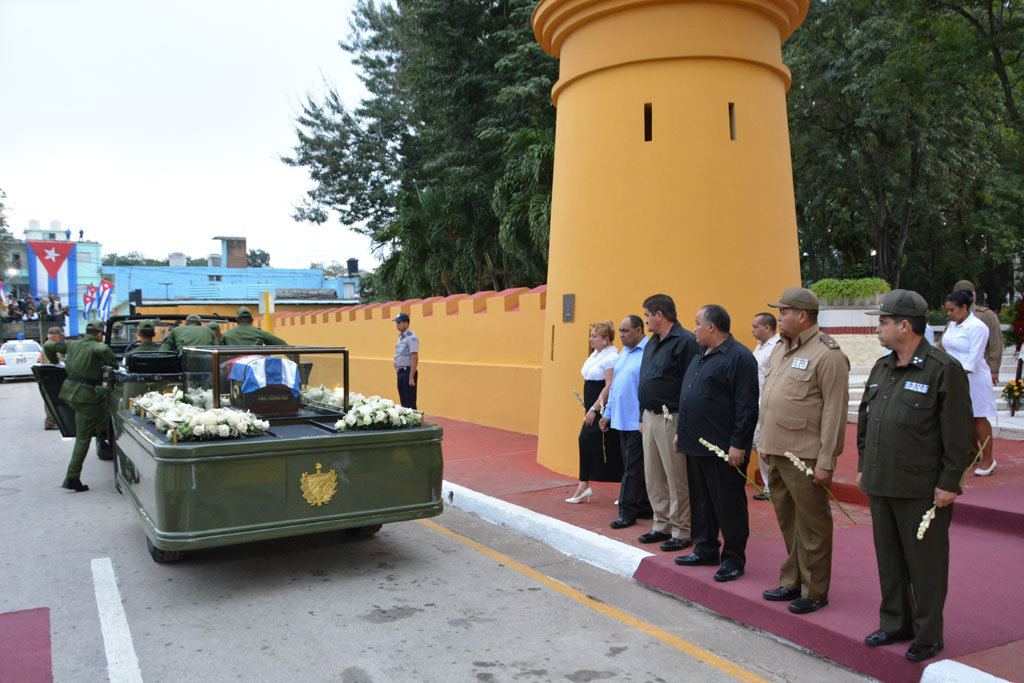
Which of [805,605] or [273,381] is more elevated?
[273,381]

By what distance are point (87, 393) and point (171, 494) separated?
4628 millimetres

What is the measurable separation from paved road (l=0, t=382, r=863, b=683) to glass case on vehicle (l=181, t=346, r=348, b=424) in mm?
1144

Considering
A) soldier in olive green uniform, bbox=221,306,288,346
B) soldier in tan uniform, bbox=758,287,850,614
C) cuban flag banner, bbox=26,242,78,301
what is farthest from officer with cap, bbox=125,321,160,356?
cuban flag banner, bbox=26,242,78,301

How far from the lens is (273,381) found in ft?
21.0

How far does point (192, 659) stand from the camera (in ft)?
14.2

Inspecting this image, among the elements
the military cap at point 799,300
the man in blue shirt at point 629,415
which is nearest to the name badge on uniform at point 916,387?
the military cap at point 799,300

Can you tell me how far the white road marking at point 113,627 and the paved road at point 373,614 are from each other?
2 cm

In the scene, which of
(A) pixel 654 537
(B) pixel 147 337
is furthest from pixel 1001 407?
(B) pixel 147 337

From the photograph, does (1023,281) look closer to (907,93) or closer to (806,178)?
(806,178)

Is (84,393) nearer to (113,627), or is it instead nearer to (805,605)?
(113,627)

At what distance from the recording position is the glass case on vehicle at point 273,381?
6285mm

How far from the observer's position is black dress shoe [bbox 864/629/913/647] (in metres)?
4.03

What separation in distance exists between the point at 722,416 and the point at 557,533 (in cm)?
198

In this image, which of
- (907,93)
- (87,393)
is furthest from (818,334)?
(907,93)
